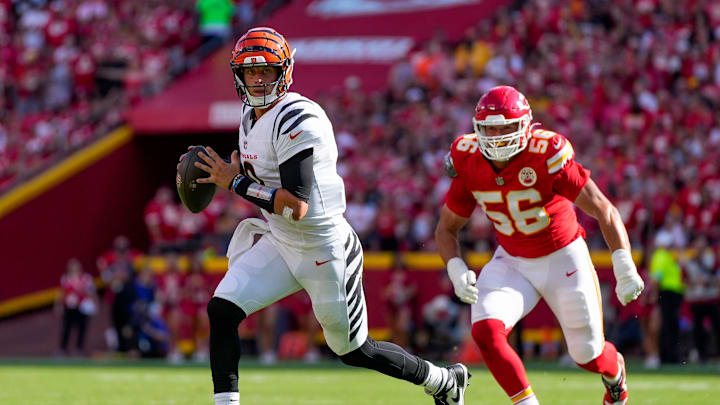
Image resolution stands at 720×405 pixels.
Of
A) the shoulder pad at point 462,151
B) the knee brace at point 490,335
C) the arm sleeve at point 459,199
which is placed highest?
the shoulder pad at point 462,151

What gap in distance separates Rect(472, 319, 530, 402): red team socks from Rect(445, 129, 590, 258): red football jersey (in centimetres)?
51

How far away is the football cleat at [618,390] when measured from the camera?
20.8 ft

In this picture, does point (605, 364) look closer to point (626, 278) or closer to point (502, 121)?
point (626, 278)

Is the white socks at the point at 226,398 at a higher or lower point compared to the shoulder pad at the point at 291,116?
lower

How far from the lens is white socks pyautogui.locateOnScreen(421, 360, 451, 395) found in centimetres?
611

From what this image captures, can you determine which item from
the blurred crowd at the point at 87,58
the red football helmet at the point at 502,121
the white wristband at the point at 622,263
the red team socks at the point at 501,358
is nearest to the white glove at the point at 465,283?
the red team socks at the point at 501,358

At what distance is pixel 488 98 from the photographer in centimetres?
597

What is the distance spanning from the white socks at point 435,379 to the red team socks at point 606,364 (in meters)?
0.70

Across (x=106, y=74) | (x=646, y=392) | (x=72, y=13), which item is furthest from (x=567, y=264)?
(x=72, y=13)

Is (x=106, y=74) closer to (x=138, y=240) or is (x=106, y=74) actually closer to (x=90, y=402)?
(x=138, y=240)

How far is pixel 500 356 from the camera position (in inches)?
229

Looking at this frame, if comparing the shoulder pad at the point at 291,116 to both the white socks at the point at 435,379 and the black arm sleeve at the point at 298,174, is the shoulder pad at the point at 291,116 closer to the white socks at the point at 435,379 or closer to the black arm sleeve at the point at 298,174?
the black arm sleeve at the point at 298,174

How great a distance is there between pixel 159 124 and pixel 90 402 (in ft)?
35.6

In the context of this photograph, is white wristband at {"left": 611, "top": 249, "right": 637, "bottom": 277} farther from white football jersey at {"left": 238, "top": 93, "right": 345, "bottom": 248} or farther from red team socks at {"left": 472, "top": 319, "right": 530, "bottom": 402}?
white football jersey at {"left": 238, "top": 93, "right": 345, "bottom": 248}
